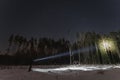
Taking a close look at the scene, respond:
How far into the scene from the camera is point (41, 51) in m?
69.3

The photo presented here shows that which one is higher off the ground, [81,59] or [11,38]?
[11,38]

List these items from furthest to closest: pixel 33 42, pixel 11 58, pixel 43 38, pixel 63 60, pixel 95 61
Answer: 1. pixel 43 38
2. pixel 33 42
3. pixel 63 60
4. pixel 11 58
5. pixel 95 61

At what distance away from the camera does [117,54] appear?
1821 inches

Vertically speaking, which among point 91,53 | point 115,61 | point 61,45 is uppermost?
point 61,45

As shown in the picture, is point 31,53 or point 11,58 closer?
point 11,58

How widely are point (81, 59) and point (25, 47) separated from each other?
Result: 27.7m

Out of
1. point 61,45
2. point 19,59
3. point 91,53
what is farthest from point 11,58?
point 91,53

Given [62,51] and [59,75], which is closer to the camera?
[59,75]

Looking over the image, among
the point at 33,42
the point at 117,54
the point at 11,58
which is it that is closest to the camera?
the point at 117,54

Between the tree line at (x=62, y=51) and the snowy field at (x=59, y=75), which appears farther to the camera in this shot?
the tree line at (x=62, y=51)

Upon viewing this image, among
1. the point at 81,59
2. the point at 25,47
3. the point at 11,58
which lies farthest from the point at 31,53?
the point at 81,59

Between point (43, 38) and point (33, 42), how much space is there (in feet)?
26.9

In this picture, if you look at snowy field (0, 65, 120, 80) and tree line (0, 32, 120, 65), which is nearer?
snowy field (0, 65, 120, 80)

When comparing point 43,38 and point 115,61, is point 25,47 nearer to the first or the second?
point 43,38
